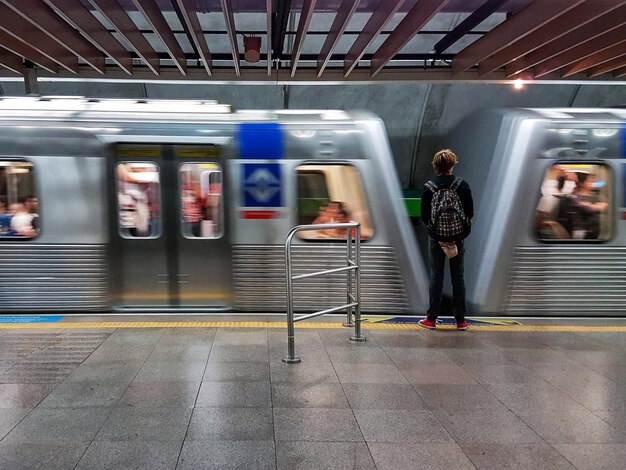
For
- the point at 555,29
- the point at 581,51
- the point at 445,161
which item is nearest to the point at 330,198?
the point at 445,161

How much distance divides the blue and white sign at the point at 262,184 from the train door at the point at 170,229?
30 centimetres

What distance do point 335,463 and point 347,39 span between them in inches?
378

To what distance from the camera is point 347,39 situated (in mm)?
10500

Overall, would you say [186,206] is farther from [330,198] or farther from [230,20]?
[230,20]

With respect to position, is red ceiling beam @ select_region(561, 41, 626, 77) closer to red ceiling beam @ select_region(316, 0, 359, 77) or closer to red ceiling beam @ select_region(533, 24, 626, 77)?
red ceiling beam @ select_region(533, 24, 626, 77)

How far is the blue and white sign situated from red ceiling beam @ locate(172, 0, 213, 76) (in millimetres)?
1799

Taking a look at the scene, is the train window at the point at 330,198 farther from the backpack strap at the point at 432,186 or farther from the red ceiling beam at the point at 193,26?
the red ceiling beam at the point at 193,26

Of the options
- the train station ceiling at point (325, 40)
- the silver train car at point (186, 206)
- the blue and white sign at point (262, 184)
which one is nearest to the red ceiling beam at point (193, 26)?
the train station ceiling at point (325, 40)

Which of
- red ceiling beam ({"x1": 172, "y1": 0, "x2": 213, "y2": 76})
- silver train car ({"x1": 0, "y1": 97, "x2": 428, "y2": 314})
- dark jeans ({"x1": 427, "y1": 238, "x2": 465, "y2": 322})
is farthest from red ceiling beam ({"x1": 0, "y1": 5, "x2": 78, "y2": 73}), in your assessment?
dark jeans ({"x1": 427, "y1": 238, "x2": 465, "y2": 322})

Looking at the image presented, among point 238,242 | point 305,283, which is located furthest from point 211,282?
point 305,283

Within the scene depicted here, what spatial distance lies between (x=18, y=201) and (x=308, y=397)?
13.4 ft

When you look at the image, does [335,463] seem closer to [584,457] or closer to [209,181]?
[584,457]

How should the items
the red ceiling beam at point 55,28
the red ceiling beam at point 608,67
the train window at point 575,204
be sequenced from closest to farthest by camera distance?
the red ceiling beam at point 55,28, the train window at point 575,204, the red ceiling beam at point 608,67

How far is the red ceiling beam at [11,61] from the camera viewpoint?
7.42m
